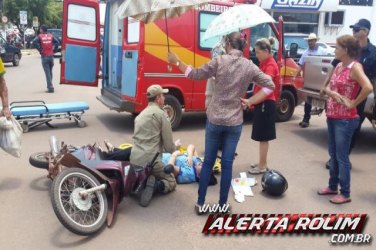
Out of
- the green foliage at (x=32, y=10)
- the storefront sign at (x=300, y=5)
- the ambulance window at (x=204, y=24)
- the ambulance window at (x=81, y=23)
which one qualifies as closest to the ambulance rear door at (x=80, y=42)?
the ambulance window at (x=81, y=23)

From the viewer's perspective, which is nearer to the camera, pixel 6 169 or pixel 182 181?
pixel 182 181

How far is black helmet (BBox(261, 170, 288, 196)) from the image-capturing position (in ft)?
16.0

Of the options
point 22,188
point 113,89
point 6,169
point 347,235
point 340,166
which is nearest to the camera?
point 347,235

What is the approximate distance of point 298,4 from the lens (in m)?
29.4

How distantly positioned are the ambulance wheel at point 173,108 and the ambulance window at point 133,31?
47.1 inches

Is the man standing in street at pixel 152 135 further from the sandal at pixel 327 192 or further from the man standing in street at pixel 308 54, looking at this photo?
the man standing in street at pixel 308 54

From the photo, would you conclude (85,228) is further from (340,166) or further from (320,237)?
(340,166)

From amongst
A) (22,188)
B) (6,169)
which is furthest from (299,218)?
(6,169)

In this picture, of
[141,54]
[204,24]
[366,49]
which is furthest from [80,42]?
[366,49]

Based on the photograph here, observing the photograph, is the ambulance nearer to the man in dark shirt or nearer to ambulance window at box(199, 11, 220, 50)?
ambulance window at box(199, 11, 220, 50)

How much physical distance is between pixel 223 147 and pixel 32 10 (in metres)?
48.0

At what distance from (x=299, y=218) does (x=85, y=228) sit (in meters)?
2.15

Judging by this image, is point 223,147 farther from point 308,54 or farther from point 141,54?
point 308,54

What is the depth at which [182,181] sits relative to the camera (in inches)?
209
